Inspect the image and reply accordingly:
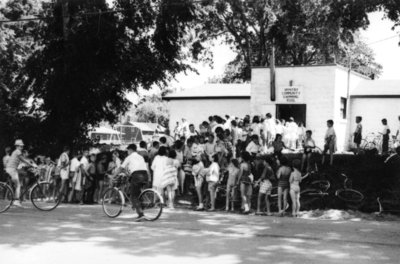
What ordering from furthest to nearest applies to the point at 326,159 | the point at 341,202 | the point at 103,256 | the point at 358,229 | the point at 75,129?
the point at 75,129 → the point at 326,159 → the point at 341,202 → the point at 358,229 → the point at 103,256

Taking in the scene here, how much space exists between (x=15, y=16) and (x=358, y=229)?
22681 millimetres

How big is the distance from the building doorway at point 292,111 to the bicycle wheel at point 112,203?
55.5 feet

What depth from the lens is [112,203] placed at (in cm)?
1219

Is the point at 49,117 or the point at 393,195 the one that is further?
the point at 49,117

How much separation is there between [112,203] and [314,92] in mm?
17383

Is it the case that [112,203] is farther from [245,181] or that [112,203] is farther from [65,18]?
[65,18]

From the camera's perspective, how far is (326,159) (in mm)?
19750

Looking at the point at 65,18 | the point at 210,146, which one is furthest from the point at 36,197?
the point at 65,18

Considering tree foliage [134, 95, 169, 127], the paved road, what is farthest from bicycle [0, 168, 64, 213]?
tree foliage [134, 95, 169, 127]

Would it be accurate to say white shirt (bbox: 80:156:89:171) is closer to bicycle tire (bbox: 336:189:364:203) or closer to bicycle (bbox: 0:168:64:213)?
bicycle (bbox: 0:168:64:213)

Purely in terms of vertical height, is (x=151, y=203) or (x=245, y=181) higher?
(x=245, y=181)

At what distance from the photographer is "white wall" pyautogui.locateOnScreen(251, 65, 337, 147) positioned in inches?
1053

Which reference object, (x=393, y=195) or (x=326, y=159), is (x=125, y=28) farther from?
(x=393, y=195)

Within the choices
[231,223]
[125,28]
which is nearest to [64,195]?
[231,223]
